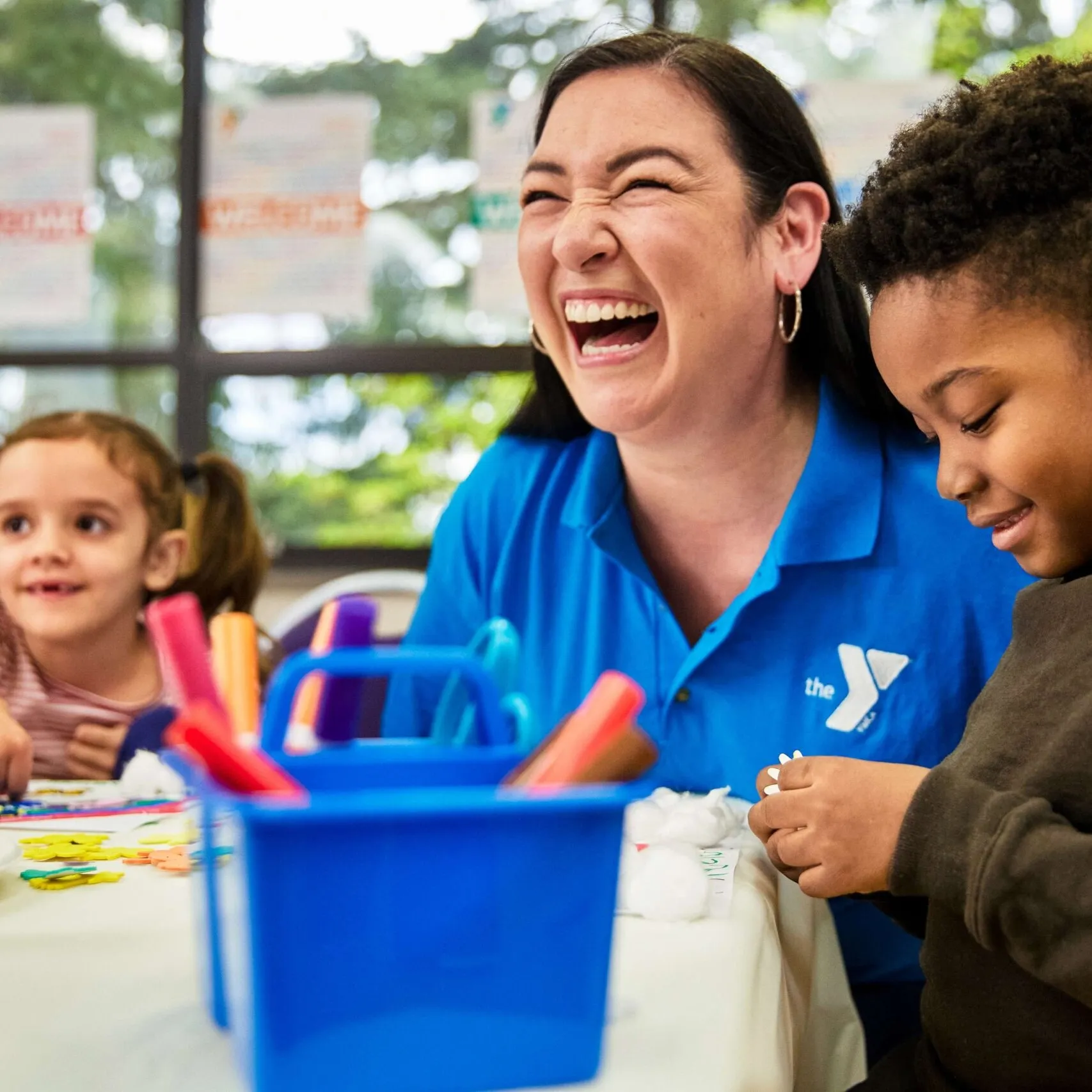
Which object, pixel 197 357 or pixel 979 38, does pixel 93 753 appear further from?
pixel 979 38

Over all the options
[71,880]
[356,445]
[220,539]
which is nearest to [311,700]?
[71,880]

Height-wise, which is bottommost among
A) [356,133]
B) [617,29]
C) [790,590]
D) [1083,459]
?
[790,590]

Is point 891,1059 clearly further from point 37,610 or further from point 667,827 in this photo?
point 37,610

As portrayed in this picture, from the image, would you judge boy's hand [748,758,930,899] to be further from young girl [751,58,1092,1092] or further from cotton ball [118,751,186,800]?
cotton ball [118,751,186,800]

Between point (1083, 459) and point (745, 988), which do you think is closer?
point (745, 988)

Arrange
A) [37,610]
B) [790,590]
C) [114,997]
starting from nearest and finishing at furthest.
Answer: [114,997], [790,590], [37,610]

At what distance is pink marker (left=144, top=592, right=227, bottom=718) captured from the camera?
41 centimetres

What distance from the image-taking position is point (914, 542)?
1.13m

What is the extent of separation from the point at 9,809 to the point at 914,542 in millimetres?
789

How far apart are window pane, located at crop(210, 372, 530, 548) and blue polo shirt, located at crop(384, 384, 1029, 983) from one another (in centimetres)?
173

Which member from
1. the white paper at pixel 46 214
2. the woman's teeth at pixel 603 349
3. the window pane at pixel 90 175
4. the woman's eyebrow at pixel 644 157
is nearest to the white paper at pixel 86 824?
the woman's teeth at pixel 603 349

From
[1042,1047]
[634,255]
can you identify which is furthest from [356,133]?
[1042,1047]

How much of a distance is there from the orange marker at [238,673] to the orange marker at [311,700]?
0.02 m

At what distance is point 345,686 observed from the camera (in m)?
0.54
